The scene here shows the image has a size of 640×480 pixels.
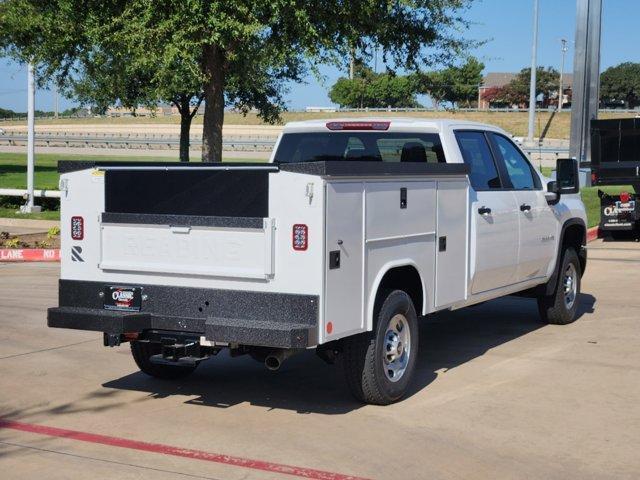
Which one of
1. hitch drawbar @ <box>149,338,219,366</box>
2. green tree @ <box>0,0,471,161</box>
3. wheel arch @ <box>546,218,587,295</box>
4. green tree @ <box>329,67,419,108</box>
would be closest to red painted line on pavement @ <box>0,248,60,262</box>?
green tree @ <box>0,0,471,161</box>

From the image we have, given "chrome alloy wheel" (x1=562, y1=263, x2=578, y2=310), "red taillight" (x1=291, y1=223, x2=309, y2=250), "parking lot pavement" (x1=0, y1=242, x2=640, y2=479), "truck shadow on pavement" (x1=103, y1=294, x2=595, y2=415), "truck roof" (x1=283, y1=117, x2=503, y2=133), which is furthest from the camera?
"chrome alloy wheel" (x1=562, y1=263, x2=578, y2=310)

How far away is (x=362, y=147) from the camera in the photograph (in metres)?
8.95

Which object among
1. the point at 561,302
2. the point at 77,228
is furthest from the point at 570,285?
the point at 77,228

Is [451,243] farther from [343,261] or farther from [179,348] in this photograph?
[179,348]

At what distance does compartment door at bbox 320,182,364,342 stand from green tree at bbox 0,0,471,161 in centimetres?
932

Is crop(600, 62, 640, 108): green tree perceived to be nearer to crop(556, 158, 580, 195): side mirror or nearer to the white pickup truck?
crop(556, 158, 580, 195): side mirror

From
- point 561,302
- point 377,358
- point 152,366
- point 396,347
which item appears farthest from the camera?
point 561,302

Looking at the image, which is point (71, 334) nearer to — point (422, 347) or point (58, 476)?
point (422, 347)

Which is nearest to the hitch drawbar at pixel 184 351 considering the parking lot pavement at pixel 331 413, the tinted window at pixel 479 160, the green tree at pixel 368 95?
the parking lot pavement at pixel 331 413

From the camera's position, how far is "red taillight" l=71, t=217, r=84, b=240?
24.5 feet

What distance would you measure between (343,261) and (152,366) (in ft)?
8.06

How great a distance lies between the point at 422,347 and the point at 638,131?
43.2ft

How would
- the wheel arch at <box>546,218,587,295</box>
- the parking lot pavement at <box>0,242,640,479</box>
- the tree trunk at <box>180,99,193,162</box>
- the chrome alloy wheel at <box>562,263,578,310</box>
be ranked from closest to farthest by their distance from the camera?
the parking lot pavement at <box>0,242,640,479</box> < the wheel arch at <box>546,218,587,295</box> < the chrome alloy wheel at <box>562,263,578,310</box> < the tree trunk at <box>180,99,193,162</box>

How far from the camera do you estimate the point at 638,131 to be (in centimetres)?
2122
